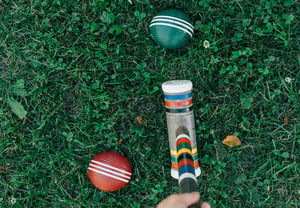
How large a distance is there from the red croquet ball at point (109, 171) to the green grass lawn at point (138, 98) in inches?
9.9

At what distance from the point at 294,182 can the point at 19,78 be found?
2.71 meters

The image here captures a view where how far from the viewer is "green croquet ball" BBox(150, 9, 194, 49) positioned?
2.25 metres

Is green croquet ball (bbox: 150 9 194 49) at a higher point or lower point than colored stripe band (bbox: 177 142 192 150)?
higher

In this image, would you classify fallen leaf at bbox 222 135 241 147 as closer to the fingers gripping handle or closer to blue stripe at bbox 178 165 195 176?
the fingers gripping handle

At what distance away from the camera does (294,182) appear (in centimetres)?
253

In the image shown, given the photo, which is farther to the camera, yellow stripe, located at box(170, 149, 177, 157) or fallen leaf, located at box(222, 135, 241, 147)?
fallen leaf, located at box(222, 135, 241, 147)

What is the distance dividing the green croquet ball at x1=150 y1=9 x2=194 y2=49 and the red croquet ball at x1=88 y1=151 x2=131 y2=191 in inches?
40.9

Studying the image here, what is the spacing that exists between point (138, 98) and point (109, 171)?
2.34 feet

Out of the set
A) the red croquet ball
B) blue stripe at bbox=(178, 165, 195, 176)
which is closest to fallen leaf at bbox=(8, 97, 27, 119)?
the red croquet ball

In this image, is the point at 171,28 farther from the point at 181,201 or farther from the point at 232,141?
the point at 181,201

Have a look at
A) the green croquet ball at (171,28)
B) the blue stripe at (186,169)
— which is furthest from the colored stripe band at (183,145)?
the green croquet ball at (171,28)

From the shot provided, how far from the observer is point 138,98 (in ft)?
8.61

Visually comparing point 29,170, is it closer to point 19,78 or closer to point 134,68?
point 19,78

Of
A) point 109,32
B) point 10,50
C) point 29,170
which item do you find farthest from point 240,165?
point 10,50
